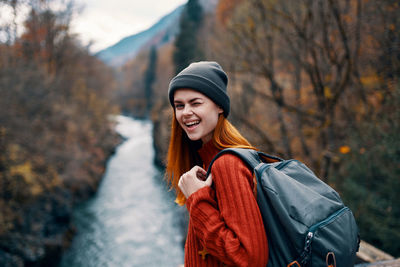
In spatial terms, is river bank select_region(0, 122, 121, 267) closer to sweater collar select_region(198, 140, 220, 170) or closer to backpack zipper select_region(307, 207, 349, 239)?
sweater collar select_region(198, 140, 220, 170)

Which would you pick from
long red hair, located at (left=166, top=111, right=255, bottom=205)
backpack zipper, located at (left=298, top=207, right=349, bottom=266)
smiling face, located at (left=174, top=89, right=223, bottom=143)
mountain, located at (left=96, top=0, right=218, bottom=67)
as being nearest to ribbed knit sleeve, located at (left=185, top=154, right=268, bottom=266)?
backpack zipper, located at (left=298, top=207, right=349, bottom=266)

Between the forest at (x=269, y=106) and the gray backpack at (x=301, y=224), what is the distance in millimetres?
1373

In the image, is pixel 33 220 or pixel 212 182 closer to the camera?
pixel 212 182

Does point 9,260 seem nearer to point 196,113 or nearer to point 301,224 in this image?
point 196,113

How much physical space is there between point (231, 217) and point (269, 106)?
35.6ft

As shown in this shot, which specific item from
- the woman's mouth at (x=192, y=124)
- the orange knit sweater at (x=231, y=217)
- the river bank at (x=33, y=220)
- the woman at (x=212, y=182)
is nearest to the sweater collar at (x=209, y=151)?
the woman at (x=212, y=182)

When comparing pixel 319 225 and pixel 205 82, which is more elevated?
pixel 205 82

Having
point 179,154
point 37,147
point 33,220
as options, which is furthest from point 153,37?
point 179,154

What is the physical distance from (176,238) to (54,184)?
Answer: 5.74m

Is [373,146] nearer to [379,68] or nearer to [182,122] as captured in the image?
[379,68]

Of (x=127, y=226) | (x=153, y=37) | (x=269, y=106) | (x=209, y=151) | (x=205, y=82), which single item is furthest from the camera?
(x=153, y=37)

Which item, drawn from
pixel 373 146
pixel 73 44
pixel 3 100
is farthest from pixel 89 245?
pixel 73 44

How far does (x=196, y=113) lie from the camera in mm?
1383

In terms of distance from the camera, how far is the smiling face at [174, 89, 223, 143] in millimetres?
1386
